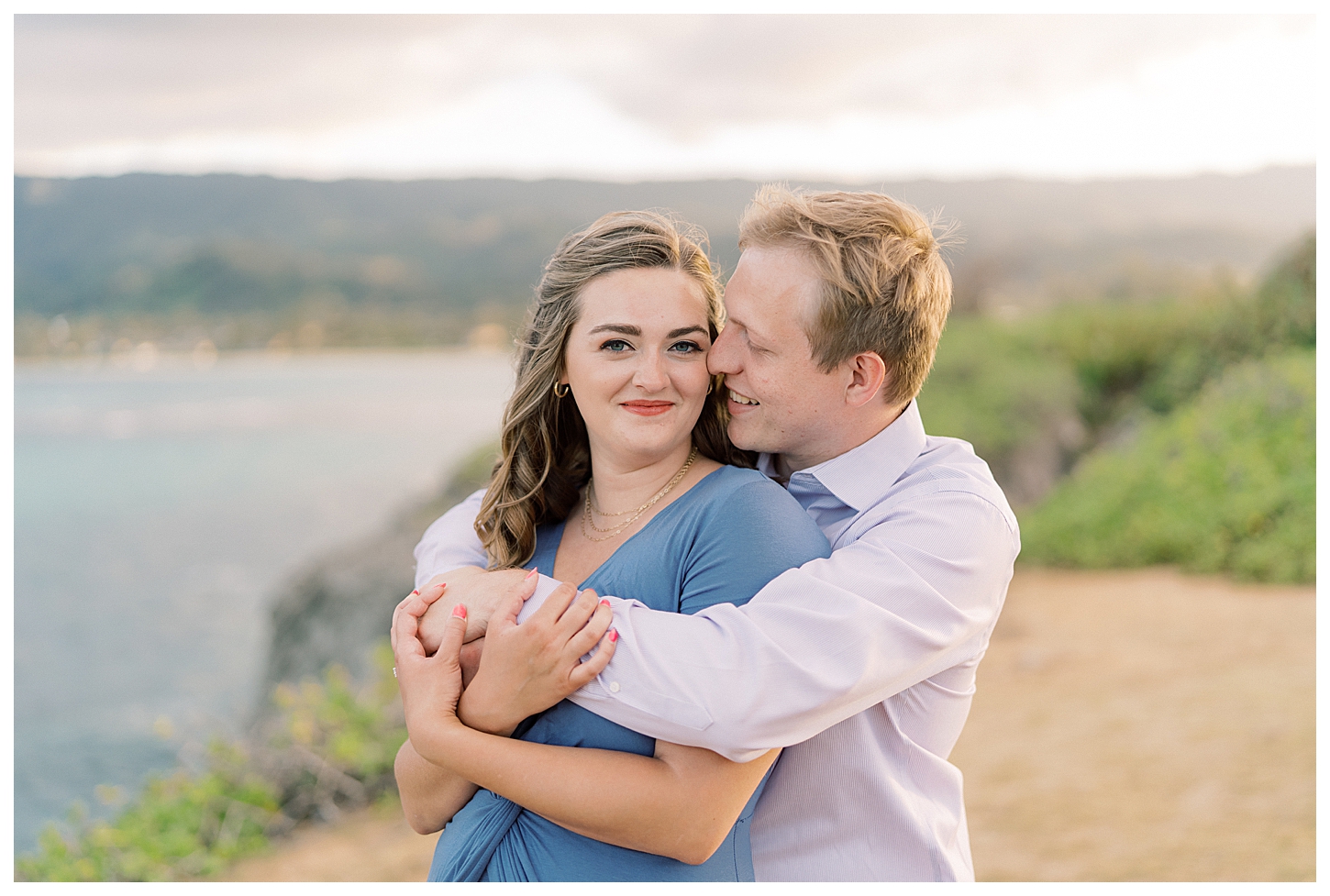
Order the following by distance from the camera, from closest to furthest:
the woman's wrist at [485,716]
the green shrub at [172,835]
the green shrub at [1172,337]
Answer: the woman's wrist at [485,716], the green shrub at [172,835], the green shrub at [1172,337]

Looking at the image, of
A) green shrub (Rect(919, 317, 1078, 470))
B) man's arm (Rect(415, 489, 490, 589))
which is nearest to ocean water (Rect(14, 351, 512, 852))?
man's arm (Rect(415, 489, 490, 589))

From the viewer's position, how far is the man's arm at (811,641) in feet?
4.65

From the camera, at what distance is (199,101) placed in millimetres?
17938

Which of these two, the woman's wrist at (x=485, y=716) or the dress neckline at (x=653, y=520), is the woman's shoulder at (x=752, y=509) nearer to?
the dress neckline at (x=653, y=520)

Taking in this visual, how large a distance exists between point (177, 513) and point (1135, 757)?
17409 millimetres

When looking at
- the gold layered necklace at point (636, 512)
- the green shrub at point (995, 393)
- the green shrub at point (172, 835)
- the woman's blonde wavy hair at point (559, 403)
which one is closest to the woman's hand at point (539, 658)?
the gold layered necklace at point (636, 512)

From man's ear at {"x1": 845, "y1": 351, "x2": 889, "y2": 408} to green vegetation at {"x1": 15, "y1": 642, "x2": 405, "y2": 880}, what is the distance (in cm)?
469

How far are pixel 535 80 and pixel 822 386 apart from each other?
14596 millimetres

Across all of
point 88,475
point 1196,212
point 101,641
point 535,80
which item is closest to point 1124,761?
point 101,641

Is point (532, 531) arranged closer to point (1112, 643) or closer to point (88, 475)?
point (1112, 643)

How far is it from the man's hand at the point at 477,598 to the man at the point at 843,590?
0.01 m

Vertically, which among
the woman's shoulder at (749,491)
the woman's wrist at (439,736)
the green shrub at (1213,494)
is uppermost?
the woman's shoulder at (749,491)

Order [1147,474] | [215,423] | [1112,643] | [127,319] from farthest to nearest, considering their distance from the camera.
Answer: [215,423]
[127,319]
[1147,474]
[1112,643]

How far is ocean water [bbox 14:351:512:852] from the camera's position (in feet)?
30.3
